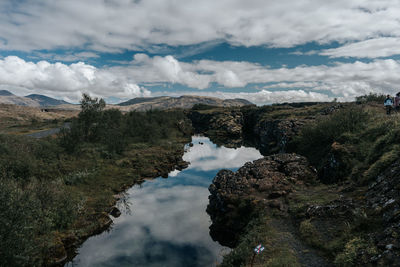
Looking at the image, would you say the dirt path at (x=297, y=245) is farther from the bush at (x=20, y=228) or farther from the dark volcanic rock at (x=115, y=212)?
the dark volcanic rock at (x=115, y=212)

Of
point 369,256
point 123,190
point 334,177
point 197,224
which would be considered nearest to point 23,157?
point 123,190

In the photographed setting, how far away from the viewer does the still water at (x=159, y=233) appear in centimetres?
2309

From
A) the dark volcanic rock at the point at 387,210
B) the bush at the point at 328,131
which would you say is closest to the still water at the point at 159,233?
the dark volcanic rock at the point at 387,210

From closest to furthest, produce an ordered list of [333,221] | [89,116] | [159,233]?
[333,221]
[159,233]
[89,116]

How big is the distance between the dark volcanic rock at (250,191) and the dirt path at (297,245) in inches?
90.2

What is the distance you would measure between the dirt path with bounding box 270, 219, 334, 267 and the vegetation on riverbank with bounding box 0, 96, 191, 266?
2091 centimetres

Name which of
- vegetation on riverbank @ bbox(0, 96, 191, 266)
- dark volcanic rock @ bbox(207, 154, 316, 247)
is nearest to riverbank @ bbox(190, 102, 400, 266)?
dark volcanic rock @ bbox(207, 154, 316, 247)

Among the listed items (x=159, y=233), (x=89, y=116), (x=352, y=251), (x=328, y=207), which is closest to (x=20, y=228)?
(x=159, y=233)

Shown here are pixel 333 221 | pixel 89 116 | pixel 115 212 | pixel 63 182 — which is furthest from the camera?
pixel 89 116

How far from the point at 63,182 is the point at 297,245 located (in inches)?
1418

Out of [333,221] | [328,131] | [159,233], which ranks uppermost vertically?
[328,131]

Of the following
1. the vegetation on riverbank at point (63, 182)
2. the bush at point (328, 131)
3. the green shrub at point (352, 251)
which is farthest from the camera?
the bush at point (328, 131)

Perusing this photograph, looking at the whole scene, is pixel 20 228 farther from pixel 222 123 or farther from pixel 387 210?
pixel 222 123

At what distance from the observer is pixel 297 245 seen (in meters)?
Answer: 16.5
